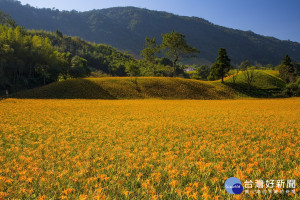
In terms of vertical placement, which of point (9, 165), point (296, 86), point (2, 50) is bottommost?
point (9, 165)

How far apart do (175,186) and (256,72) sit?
8101 cm

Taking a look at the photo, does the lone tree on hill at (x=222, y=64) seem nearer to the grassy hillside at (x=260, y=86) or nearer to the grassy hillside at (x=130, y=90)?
the grassy hillside at (x=260, y=86)

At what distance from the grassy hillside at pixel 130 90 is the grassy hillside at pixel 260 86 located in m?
4.82

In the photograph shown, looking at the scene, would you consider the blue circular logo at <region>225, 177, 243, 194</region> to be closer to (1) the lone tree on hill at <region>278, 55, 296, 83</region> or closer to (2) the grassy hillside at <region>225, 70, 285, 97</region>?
(2) the grassy hillside at <region>225, 70, 285, 97</region>

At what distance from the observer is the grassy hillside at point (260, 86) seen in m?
56.5

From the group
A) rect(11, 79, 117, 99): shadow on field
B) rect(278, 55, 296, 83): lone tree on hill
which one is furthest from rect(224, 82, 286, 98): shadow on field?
rect(11, 79, 117, 99): shadow on field

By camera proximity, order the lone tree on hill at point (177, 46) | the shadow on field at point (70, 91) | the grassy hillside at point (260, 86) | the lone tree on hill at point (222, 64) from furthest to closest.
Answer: the lone tree on hill at point (177, 46), the lone tree on hill at point (222, 64), the grassy hillside at point (260, 86), the shadow on field at point (70, 91)

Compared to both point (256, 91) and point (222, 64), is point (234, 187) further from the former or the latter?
point (222, 64)

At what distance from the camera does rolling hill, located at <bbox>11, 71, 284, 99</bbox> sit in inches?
1761

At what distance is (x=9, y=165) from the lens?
561 centimetres

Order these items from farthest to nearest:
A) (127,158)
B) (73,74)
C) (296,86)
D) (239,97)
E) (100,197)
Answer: (73,74) → (296,86) → (239,97) → (127,158) → (100,197)

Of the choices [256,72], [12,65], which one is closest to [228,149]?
[12,65]

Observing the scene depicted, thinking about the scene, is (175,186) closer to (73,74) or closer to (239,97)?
(239,97)

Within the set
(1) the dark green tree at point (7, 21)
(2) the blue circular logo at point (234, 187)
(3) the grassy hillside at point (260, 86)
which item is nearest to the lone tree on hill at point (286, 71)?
(3) the grassy hillside at point (260, 86)
